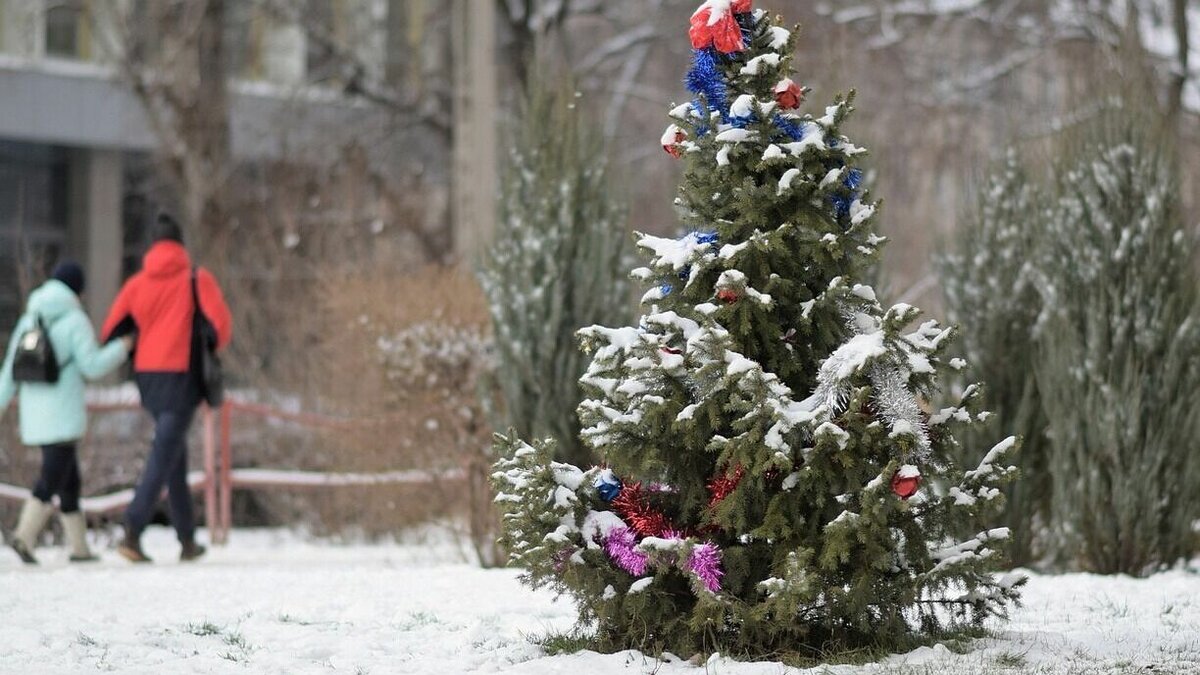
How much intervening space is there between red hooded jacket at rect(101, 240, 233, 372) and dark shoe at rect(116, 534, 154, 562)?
37.2 inches

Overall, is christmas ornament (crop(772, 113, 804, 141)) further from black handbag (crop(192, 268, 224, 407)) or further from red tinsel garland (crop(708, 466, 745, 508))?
black handbag (crop(192, 268, 224, 407))

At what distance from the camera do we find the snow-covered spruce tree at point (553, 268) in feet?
30.8

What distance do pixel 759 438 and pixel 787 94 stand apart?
4.01 ft

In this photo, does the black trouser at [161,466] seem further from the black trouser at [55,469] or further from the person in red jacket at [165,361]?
the black trouser at [55,469]

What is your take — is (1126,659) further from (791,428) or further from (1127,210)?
(1127,210)

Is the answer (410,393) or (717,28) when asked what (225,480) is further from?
(717,28)

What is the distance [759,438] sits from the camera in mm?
5406

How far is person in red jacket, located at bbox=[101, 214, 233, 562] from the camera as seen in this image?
31.0 feet

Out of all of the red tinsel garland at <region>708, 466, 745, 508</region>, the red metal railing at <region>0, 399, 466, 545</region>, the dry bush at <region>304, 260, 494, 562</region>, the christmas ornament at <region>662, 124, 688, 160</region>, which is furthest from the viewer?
the red metal railing at <region>0, 399, 466, 545</region>

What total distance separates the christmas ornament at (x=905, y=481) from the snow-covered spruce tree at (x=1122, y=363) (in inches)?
145

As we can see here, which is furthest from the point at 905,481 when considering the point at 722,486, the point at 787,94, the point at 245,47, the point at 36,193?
the point at 36,193

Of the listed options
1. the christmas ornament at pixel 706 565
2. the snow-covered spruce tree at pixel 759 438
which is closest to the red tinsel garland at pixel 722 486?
the snow-covered spruce tree at pixel 759 438

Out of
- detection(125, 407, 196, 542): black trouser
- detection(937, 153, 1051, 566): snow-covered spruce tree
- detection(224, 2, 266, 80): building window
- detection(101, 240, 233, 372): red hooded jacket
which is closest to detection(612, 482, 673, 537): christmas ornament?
detection(937, 153, 1051, 566): snow-covered spruce tree

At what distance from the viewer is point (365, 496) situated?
1202 centimetres
